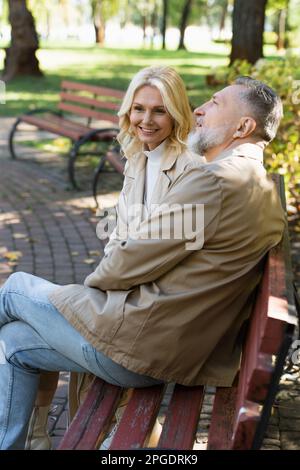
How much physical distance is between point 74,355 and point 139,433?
0.41 meters

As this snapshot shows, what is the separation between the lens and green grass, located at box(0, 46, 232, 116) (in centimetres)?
1650

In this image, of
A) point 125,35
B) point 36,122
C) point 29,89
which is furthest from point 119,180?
point 125,35

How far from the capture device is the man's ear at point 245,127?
9.56ft

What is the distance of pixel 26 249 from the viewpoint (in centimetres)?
675

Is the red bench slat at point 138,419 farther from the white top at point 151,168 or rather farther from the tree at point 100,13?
the tree at point 100,13

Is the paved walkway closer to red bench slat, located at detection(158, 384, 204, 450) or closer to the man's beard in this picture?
red bench slat, located at detection(158, 384, 204, 450)

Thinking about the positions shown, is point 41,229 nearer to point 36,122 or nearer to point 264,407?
point 36,122

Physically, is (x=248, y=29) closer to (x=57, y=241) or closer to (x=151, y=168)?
(x=57, y=241)

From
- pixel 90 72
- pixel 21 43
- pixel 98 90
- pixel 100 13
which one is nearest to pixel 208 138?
pixel 98 90

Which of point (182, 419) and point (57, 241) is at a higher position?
point (182, 419)

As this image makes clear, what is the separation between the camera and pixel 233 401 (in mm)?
2842

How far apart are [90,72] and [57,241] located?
52.3 feet

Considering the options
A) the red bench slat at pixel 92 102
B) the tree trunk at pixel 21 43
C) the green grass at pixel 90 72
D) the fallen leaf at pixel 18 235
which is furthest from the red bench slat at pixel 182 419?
the tree trunk at pixel 21 43

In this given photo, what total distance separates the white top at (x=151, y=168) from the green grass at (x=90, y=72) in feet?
25.8
